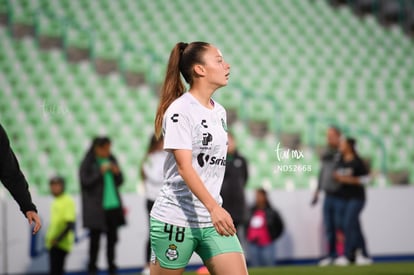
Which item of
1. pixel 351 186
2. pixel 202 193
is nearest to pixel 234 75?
pixel 351 186

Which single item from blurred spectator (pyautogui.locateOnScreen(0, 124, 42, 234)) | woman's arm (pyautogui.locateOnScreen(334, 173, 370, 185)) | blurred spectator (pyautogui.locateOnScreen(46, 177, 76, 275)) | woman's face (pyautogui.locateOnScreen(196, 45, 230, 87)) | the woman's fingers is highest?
woman's face (pyautogui.locateOnScreen(196, 45, 230, 87))

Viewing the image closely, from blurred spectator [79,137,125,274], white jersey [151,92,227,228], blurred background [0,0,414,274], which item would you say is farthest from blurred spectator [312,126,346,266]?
white jersey [151,92,227,228]

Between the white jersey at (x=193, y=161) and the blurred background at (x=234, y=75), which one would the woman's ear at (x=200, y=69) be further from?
the blurred background at (x=234, y=75)

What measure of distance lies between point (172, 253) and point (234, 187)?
6650 mm

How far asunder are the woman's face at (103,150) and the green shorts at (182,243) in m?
5.47

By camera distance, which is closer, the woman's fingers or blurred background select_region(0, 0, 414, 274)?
the woman's fingers

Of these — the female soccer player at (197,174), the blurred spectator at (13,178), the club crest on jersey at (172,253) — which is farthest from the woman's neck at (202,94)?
the blurred spectator at (13,178)

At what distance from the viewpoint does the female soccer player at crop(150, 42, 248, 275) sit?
4.14m

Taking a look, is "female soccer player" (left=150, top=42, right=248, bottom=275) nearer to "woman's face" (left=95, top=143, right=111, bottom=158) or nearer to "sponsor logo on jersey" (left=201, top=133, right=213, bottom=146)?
"sponsor logo on jersey" (left=201, top=133, right=213, bottom=146)

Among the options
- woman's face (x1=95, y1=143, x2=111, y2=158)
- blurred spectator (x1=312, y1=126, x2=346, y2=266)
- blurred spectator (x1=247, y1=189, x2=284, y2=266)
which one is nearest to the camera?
woman's face (x1=95, y1=143, x2=111, y2=158)

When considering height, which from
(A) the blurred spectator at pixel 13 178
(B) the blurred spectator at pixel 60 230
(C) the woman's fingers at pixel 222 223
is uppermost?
(A) the blurred spectator at pixel 13 178

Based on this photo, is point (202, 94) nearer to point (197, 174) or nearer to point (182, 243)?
point (197, 174)

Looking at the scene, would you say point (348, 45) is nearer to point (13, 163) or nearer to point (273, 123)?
point (273, 123)

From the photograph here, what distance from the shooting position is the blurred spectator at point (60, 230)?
9508 millimetres
